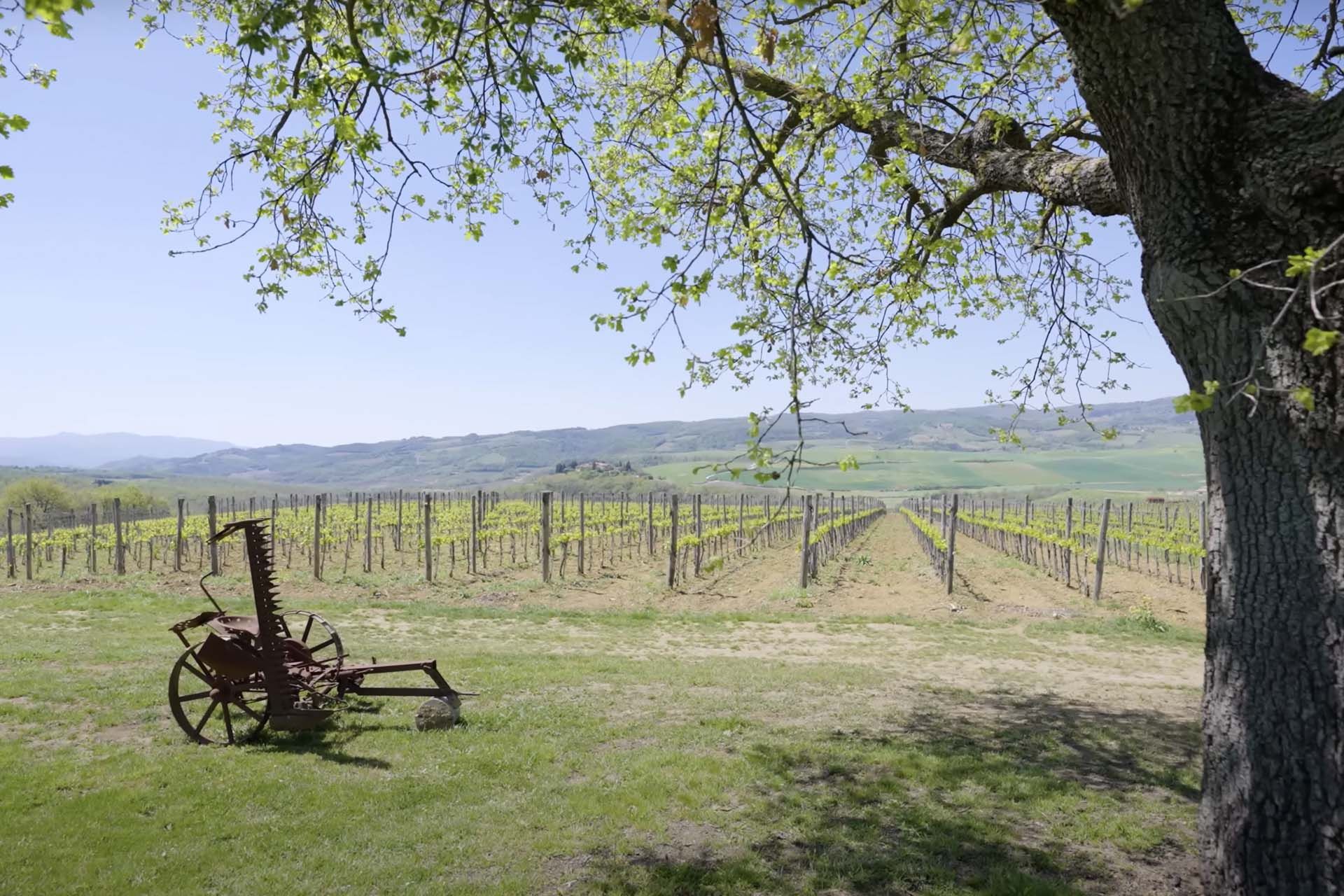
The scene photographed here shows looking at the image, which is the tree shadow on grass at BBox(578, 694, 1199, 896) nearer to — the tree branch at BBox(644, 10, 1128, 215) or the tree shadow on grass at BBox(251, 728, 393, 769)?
the tree shadow on grass at BBox(251, 728, 393, 769)

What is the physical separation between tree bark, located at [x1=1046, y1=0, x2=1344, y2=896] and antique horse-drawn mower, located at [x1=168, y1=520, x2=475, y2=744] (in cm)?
561

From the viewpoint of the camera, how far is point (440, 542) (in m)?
23.4

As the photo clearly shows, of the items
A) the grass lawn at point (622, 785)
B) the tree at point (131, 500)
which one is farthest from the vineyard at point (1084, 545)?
the tree at point (131, 500)

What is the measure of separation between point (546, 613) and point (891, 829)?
10.8 metres

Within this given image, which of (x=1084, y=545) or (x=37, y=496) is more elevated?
(x=1084, y=545)

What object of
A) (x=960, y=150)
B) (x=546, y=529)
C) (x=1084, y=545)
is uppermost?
(x=960, y=150)

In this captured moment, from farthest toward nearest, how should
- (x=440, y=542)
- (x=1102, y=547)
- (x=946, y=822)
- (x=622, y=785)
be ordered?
(x=440, y=542), (x=1102, y=547), (x=622, y=785), (x=946, y=822)

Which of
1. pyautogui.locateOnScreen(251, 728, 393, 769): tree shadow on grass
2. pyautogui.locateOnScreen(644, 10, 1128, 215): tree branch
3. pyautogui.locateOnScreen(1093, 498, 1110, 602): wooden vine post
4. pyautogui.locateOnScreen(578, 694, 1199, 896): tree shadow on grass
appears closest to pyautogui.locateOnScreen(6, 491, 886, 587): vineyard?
pyautogui.locateOnScreen(1093, 498, 1110, 602): wooden vine post

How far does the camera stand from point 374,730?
6.54 meters

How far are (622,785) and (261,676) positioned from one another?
326cm

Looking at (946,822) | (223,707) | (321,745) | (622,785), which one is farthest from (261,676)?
(946,822)

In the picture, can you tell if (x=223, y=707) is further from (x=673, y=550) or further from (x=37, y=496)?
(x=37, y=496)

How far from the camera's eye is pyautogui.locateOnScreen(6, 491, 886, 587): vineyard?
69.0ft

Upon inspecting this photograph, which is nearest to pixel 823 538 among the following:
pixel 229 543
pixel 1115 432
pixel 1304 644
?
pixel 229 543
